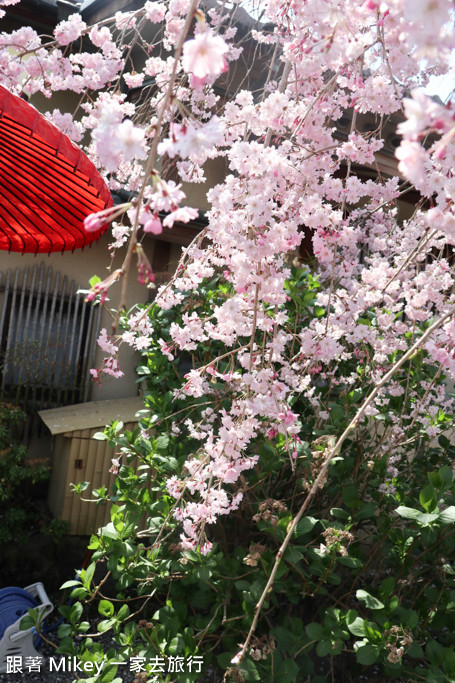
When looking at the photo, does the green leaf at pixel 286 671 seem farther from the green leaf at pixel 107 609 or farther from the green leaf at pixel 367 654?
the green leaf at pixel 107 609

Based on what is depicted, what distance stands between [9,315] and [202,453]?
11.4 ft

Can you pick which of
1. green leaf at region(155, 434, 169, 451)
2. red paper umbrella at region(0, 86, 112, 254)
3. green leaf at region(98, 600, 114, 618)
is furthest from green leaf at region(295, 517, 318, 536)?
red paper umbrella at region(0, 86, 112, 254)

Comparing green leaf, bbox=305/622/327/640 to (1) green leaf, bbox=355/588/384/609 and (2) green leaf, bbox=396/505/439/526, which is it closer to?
(1) green leaf, bbox=355/588/384/609

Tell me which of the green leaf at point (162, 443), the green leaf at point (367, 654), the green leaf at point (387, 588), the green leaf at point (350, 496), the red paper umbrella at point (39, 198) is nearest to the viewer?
the red paper umbrella at point (39, 198)

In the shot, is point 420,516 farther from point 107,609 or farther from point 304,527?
point 107,609

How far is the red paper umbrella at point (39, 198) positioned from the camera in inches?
78.4

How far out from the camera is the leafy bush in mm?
2482

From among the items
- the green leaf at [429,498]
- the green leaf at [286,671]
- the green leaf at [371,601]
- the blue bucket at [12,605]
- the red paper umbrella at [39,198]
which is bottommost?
the blue bucket at [12,605]

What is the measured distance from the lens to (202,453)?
8.52ft

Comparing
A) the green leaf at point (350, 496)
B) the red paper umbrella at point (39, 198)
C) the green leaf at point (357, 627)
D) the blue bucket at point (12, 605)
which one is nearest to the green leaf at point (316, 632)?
the green leaf at point (357, 627)

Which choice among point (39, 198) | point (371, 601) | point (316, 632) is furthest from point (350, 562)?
point (39, 198)

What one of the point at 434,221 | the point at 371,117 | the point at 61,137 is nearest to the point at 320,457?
the point at 434,221

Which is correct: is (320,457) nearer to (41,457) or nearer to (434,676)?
(434,676)

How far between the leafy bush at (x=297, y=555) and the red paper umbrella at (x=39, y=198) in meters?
1.00
